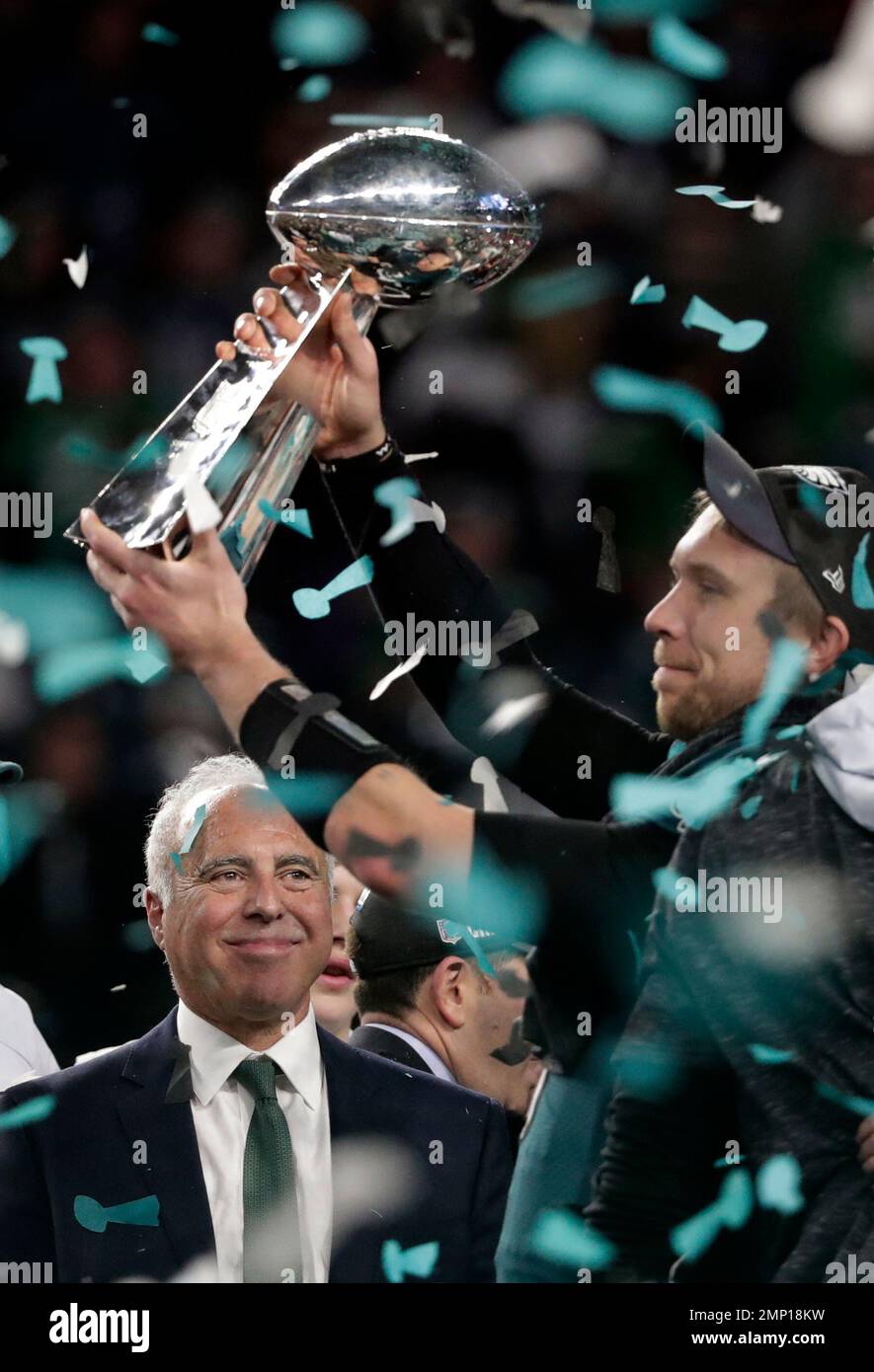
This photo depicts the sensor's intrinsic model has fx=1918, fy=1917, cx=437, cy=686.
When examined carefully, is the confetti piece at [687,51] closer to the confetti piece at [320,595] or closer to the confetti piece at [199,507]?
the confetti piece at [320,595]

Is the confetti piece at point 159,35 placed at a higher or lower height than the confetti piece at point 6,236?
higher

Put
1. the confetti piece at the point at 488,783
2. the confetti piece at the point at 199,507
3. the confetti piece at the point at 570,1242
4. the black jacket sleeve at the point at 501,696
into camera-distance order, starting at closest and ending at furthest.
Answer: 1. the confetti piece at the point at 199,507
2. the confetti piece at the point at 570,1242
3. the black jacket sleeve at the point at 501,696
4. the confetti piece at the point at 488,783

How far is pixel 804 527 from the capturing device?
1.83 m

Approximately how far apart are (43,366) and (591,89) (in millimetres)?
758

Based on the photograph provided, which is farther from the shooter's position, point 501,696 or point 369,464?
point 501,696

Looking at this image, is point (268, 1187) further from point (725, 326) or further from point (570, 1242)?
point (725, 326)

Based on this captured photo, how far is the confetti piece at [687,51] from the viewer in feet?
7.46

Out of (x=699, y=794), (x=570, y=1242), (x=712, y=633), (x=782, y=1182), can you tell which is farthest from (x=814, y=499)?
(x=570, y=1242)

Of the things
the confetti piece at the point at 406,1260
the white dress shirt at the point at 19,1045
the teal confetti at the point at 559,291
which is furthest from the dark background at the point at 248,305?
the confetti piece at the point at 406,1260

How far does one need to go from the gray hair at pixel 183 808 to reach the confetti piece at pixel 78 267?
71 centimetres

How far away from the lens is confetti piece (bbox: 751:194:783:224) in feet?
7.92

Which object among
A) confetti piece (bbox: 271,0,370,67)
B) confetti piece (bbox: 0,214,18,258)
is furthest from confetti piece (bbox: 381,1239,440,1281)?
confetti piece (bbox: 271,0,370,67)

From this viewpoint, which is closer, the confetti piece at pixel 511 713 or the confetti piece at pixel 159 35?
the confetti piece at pixel 511 713
